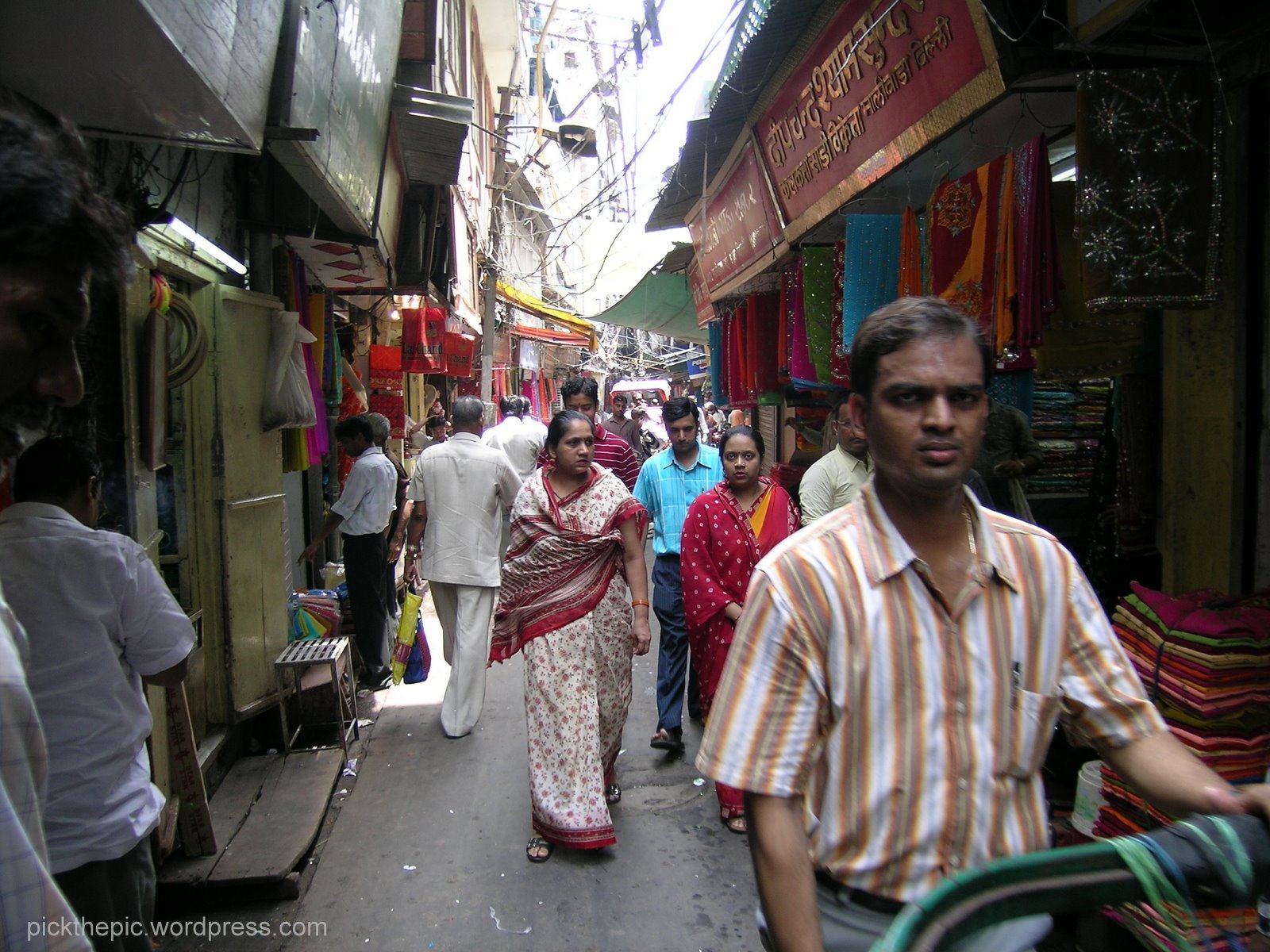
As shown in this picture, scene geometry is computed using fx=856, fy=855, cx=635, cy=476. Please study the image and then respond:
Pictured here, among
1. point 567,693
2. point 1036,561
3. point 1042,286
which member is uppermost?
point 1042,286

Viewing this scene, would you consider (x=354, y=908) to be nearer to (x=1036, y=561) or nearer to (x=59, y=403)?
(x=59, y=403)

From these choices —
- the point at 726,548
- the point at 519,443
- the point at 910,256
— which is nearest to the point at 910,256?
the point at 910,256

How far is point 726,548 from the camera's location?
13.4 feet

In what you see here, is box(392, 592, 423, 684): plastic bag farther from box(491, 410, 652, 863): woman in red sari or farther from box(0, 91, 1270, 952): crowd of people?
box(0, 91, 1270, 952): crowd of people

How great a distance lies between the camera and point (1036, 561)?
143cm

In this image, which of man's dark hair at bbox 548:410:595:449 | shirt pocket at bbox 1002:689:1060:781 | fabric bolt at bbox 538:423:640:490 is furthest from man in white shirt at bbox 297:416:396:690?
shirt pocket at bbox 1002:689:1060:781

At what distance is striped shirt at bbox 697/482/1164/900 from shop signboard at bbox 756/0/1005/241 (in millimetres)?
2409

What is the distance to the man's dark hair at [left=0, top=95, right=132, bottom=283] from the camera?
39.3 inches

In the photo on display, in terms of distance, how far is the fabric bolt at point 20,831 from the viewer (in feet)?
3.06

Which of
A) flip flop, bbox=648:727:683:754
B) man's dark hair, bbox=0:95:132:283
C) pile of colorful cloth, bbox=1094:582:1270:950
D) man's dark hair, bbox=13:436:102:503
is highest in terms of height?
man's dark hair, bbox=0:95:132:283

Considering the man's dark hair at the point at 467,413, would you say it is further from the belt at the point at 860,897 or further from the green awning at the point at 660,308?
the green awning at the point at 660,308

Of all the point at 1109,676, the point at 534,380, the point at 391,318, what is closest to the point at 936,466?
the point at 1109,676

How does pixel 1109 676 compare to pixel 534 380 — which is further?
pixel 534 380

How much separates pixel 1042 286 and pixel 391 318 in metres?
9.86
